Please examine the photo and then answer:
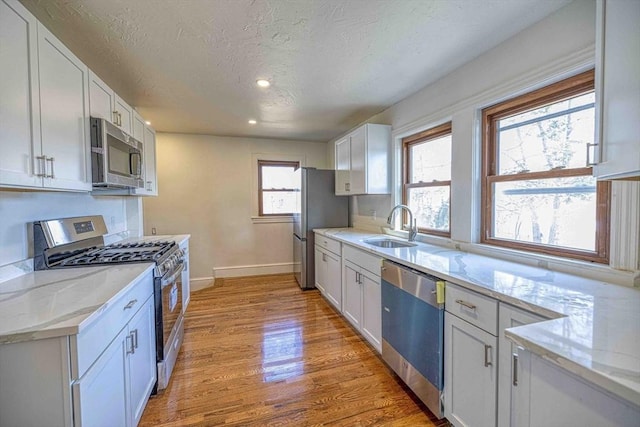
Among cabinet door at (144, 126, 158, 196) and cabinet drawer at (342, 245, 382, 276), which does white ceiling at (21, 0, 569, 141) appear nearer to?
cabinet door at (144, 126, 158, 196)

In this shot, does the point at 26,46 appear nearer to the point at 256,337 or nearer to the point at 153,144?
the point at 153,144

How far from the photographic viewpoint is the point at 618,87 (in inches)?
37.3

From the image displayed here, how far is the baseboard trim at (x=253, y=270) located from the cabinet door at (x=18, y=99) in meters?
3.45

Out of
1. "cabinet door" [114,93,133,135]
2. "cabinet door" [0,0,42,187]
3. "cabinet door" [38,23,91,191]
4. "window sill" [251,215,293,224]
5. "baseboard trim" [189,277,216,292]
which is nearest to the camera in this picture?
"cabinet door" [0,0,42,187]

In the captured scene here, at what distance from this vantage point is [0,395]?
932mm

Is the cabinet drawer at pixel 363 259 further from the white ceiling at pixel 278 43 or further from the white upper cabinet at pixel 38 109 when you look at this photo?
the white upper cabinet at pixel 38 109

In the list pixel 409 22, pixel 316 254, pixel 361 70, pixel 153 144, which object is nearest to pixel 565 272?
pixel 409 22

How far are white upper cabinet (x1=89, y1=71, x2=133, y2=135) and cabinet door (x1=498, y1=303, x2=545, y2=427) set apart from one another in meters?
2.63

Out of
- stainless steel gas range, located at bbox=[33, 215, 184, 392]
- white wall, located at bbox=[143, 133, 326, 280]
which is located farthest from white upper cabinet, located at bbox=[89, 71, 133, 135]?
white wall, located at bbox=[143, 133, 326, 280]

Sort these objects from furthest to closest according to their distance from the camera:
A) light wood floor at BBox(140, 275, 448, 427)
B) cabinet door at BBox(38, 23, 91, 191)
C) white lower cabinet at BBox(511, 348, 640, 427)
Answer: light wood floor at BBox(140, 275, 448, 427)
cabinet door at BBox(38, 23, 91, 191)
white lower cabinet at BBox(511, 348, 640, 427)

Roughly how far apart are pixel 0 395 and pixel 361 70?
8.81 ft

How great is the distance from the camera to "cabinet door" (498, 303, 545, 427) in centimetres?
114

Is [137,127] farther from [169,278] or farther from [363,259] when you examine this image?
[363,259]

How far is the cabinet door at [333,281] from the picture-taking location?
9.99 feet
